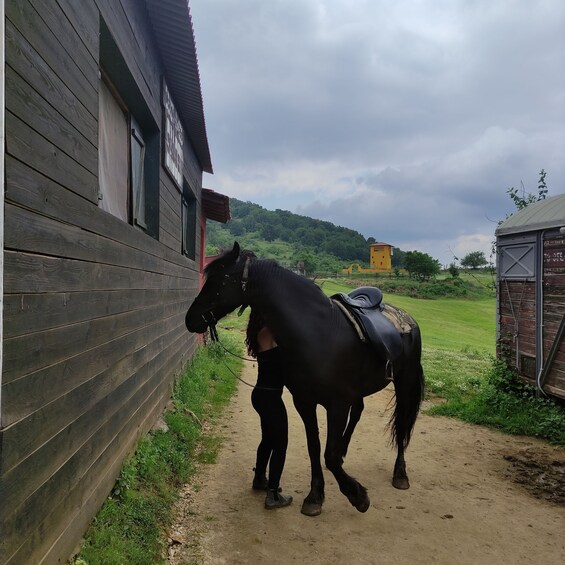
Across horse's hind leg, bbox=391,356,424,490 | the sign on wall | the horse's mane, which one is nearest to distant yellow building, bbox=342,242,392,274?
the sign on wall

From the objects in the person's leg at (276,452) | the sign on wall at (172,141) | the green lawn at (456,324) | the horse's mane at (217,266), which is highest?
the sign on wall at (172,141)

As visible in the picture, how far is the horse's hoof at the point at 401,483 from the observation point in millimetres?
4083

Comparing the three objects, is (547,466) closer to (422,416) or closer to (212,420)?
(422,416)

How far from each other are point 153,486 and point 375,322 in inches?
89.7

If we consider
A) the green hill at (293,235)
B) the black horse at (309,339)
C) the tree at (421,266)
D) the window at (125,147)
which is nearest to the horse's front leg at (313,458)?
the black horse at (309,339)

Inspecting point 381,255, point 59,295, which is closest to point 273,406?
point 59,295

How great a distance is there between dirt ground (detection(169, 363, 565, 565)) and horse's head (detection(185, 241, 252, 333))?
1535 mm

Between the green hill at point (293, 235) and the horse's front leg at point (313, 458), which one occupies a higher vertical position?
the green hill at point (293, 235)

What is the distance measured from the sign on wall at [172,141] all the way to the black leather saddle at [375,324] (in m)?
3.03

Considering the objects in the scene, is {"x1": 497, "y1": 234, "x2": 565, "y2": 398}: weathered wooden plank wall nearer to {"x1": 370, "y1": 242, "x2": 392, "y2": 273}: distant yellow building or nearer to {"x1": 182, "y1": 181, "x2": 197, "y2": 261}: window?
{"x1": 182, "y1": 181, "x2": 197, "y2": 261}: window

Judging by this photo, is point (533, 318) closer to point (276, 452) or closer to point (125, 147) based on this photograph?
point (276, 452)

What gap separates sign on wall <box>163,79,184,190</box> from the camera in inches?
215

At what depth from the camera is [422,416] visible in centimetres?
676

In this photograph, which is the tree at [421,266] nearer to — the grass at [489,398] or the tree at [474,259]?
the tree at [474,259]
